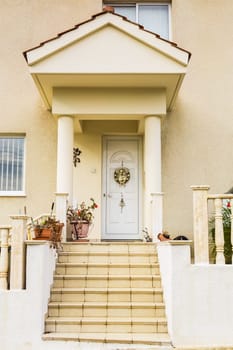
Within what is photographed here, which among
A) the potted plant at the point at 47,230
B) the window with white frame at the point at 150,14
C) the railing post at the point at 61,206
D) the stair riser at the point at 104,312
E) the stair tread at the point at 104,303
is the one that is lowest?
the stair riser at the point at 104,312

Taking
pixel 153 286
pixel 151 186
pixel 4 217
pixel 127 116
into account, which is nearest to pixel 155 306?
pixel 153 286

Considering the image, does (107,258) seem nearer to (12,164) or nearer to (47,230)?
(47,230)

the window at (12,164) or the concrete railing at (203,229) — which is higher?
the window at (12,164)

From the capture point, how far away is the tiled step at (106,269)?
7.29 meters

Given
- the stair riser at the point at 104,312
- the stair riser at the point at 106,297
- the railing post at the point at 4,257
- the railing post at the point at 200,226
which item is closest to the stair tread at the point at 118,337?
the stair riser at the point at 104,312

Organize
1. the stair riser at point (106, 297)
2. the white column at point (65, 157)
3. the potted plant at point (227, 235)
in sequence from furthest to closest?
the white column at point (65, 157)
the potted plant at point (227, 235)
the stair riser at point (106, 297)

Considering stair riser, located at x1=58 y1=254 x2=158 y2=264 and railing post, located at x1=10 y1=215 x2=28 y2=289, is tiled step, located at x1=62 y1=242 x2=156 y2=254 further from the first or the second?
railing post, located at x1=10 y1=215 x2=28 y2=289

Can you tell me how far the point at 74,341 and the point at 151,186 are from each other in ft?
13.4

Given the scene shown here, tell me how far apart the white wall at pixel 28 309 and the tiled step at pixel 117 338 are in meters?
0.26

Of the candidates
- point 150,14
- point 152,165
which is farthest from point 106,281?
point 150,14

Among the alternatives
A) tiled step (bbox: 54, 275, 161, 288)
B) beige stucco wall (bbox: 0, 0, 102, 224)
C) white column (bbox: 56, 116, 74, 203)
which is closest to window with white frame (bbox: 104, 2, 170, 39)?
beige stucco wall (bbox: 0, 0, 102, 224)

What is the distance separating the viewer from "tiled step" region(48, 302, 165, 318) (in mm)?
6539

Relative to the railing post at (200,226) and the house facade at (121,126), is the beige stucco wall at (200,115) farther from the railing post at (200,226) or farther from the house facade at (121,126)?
the railing post at (200,226)

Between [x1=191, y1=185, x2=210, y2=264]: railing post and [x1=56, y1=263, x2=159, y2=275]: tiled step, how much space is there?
129cm
